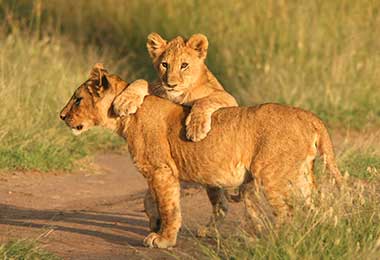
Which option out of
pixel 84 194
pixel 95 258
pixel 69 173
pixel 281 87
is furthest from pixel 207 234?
pixel 281 87

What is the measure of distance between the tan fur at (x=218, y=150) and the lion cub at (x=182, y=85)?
0.10m

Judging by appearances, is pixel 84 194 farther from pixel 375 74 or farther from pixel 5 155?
pixel 375 74

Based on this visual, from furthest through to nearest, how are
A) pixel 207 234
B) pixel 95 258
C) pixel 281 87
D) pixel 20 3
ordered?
pixel 20 3 < pixel 281 87 < pixel 207 234 < pixel 95 258

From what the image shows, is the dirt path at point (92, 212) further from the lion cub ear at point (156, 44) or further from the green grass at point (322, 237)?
the lion cub ear at point (156, 44)

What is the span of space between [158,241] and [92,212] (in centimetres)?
160

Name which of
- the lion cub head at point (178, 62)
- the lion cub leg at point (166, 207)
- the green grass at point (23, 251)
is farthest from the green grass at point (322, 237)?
the lion cub head at point (178, 62)

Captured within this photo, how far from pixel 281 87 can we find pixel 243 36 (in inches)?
41.9

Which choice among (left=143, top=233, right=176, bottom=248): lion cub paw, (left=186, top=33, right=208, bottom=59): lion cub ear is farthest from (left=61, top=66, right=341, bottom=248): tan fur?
(left=186, top=33, right=208, bottom=59): lion cub ear

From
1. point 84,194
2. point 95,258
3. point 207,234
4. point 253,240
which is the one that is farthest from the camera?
point 84,194

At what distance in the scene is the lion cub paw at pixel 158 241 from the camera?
258 inches

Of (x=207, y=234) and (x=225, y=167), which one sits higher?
(x=225, y=167)

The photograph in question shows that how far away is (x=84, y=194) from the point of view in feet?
29.2

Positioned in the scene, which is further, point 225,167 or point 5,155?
point 5,155

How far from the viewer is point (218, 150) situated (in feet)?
21.4
